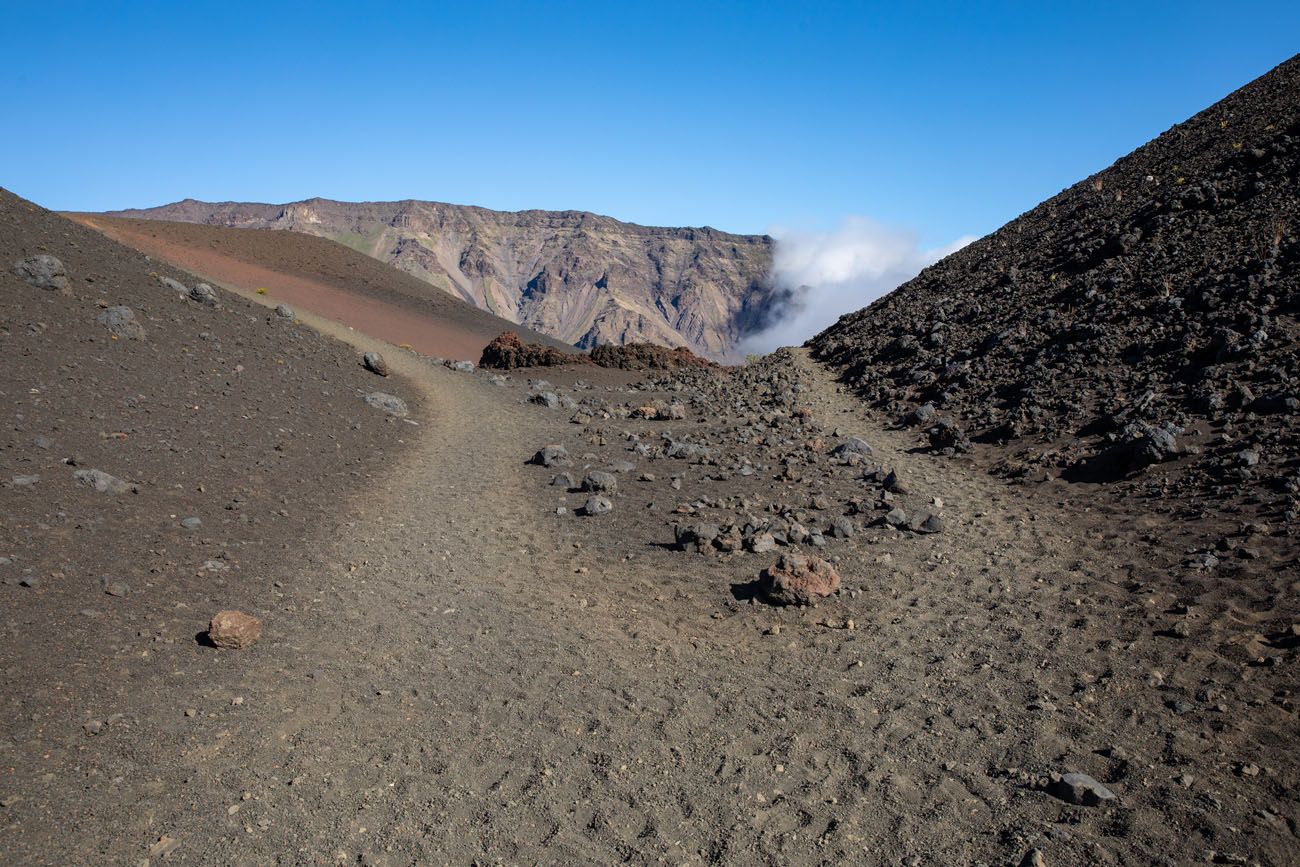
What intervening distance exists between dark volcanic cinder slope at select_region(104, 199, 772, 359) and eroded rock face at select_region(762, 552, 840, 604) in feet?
413

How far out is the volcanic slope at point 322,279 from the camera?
30.2 m

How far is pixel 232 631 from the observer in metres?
5.91

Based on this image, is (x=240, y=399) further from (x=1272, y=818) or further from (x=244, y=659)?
(x=1272, y=818)

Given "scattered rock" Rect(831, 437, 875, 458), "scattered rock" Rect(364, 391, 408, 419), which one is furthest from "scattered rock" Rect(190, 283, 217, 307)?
"scattered rock" Rect(831, 437, 875, 458)

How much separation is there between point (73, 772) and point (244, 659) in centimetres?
152

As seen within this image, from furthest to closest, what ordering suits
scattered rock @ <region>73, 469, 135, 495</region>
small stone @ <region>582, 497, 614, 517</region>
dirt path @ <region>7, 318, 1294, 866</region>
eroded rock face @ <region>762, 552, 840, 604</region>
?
1. small stone @ <region>582, 497, 614, 517</region>
2. scattered rock @ <region>73, 469, 135, 495</region>
3. eroded rock face @ <region>762, 552, 840, 604</region>
4. dirt path @ <region>7, 318, 1294, 866</region>

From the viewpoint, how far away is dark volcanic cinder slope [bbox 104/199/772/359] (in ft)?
447

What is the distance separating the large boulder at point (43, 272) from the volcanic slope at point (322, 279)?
16.5 m

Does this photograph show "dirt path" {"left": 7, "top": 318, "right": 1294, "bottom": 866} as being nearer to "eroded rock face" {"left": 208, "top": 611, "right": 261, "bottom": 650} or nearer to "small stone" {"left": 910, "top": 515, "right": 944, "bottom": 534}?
"eroded rock face" {"left": 208, "top": 611, "right": 261, "bottom": 650}

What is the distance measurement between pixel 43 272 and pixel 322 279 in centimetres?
2334

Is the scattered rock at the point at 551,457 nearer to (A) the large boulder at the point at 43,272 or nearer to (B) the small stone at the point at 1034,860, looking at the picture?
(A) the large boulder at the point at 43,272

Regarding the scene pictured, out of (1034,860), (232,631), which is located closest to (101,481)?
(232,631)

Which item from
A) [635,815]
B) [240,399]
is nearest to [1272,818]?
[635,815]

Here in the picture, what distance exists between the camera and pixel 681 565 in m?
8.27
